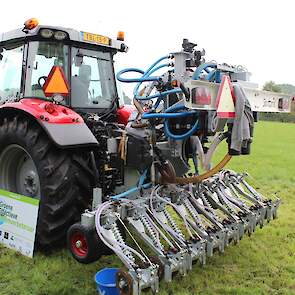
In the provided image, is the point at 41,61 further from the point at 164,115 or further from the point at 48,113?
the point at 164,115

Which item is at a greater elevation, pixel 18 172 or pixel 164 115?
pixel 164 115

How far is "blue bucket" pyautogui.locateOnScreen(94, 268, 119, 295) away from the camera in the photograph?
9.80ft

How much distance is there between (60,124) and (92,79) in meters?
1.11

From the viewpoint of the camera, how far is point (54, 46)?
4328 millimetres

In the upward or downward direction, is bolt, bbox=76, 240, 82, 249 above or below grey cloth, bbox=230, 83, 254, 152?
below

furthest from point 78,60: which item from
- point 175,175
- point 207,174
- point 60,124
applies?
point 207,174

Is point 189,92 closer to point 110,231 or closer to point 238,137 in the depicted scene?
point 238,137

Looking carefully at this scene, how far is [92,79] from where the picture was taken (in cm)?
466

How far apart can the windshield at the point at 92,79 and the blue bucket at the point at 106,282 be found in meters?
1.82

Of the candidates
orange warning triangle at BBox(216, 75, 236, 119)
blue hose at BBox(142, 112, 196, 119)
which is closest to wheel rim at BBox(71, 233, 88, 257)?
blue hose at BBox(142, 112, 196, 119)

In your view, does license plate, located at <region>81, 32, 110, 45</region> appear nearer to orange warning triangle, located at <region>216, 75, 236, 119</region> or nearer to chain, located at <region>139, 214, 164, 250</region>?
orange warning triangle, located at <region>216, 75, 236, 119</region>

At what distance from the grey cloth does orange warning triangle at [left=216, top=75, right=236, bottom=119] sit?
3cm

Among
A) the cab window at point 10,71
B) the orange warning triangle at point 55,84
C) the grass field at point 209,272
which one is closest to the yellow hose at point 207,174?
the grass field at point 209,272

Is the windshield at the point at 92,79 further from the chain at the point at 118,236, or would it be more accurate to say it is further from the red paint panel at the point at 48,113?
the chain at the point at 118,236
